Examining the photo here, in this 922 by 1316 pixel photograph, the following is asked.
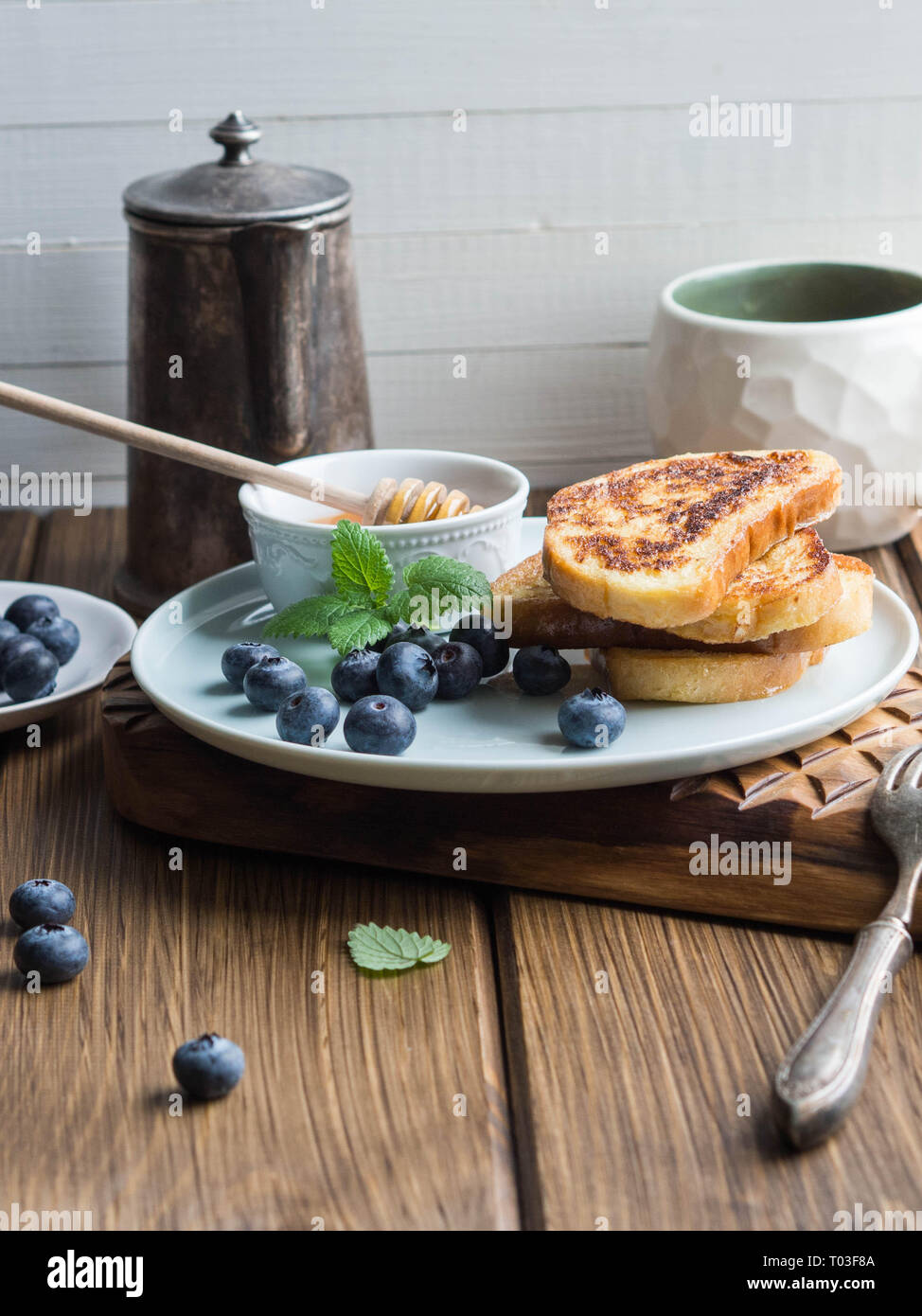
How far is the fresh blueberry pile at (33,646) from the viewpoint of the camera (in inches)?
42.2

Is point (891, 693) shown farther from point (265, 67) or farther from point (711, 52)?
point (265, 67)

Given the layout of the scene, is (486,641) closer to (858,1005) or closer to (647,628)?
(647,628)

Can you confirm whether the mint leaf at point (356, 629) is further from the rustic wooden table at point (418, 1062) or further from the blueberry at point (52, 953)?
the blueberry at point (52, 953)

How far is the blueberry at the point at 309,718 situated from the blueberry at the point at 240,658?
82 millimetres

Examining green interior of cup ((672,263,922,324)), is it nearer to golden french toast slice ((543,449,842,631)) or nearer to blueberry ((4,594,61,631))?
golden french toast slice ((543,449,842,631))

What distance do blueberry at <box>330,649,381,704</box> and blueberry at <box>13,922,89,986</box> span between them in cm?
25

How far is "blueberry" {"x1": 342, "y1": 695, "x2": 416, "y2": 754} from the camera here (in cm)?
83

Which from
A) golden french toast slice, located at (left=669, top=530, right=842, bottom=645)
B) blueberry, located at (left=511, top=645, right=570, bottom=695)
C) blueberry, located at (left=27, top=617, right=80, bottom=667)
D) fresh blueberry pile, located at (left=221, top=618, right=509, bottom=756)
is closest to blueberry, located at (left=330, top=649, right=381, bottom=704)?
fresh blueberry pile, located at (left=221, top=618, right=509, bottom=756)

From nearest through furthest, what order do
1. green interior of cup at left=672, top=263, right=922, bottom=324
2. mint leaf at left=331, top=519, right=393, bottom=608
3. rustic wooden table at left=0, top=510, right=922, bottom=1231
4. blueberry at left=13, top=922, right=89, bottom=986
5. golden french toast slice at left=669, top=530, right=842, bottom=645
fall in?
rustic wooden table at left=0, top=510, right=922, bottom=1231 → blueberry at left=13, top=922, right=89, bottom=986 → golden french toast slice at left=669, top=530, right=842, bottom=645 → mint leaf at left=331, top=519, right=393, bottom=608 → green interior of cup at left=672, top=263, right=922, bottom=324

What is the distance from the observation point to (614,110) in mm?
1471

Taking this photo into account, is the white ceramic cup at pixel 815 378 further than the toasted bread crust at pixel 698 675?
Yes

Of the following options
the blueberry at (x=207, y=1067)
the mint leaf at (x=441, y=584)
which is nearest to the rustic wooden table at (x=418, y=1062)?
the blueberry at (x=207, y=1067)

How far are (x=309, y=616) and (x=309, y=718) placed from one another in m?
0.15

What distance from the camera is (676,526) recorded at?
0.97 meters
